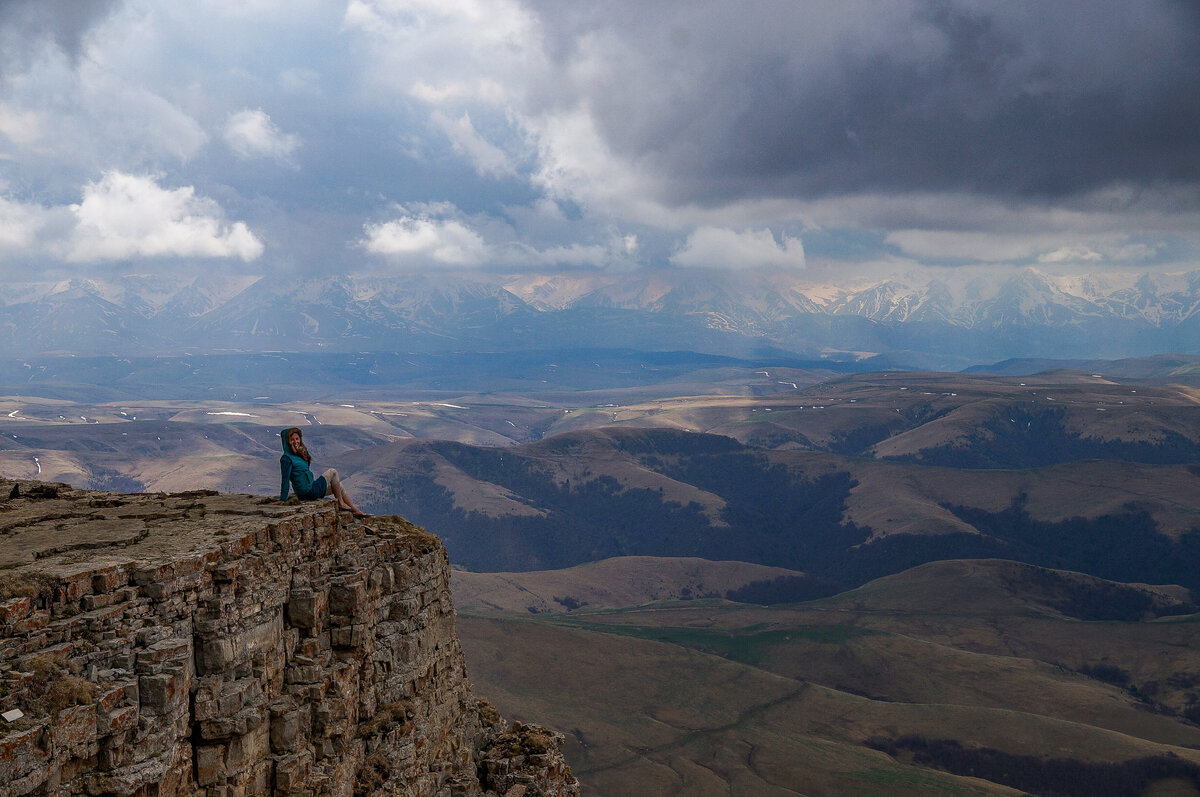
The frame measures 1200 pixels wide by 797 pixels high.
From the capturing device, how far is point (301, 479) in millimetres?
21859

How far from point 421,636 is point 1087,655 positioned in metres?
171

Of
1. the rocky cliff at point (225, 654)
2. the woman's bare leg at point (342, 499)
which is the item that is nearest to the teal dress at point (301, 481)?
the woman's bare leg at point (342, 499)

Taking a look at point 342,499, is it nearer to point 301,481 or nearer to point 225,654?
point 301,481

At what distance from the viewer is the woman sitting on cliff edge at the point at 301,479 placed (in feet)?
71.4

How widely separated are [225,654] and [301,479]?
6.44 meters

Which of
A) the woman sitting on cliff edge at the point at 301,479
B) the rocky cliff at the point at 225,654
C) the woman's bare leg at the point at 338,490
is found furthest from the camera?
the woman sitting on cliff edge at the point at 301,479

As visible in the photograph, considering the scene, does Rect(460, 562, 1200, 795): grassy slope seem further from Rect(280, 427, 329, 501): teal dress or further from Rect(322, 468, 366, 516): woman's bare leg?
Rect(280, 427, 329, 501): teal dress

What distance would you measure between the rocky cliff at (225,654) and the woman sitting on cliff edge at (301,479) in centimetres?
65

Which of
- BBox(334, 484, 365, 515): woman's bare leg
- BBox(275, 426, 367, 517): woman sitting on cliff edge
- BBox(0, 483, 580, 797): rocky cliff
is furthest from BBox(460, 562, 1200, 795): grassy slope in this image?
BBox(275, 426, 367, 517): woman sitting on cliff edge

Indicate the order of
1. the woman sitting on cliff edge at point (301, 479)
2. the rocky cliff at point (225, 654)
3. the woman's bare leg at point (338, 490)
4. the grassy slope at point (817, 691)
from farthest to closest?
the grassy slope at point (817, 691) < the woman sitting on cliff edge at point (301, 479) < the woman's bare leg at point (338, 490) < the rocky cliff at point (225, 654)

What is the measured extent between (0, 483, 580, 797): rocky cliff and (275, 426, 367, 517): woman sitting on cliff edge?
65 cm

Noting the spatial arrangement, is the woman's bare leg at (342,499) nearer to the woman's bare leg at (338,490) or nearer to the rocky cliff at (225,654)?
the woman's bare leg at (338,490)

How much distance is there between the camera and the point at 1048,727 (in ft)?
405

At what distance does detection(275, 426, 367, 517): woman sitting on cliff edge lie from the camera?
21.8 metres
